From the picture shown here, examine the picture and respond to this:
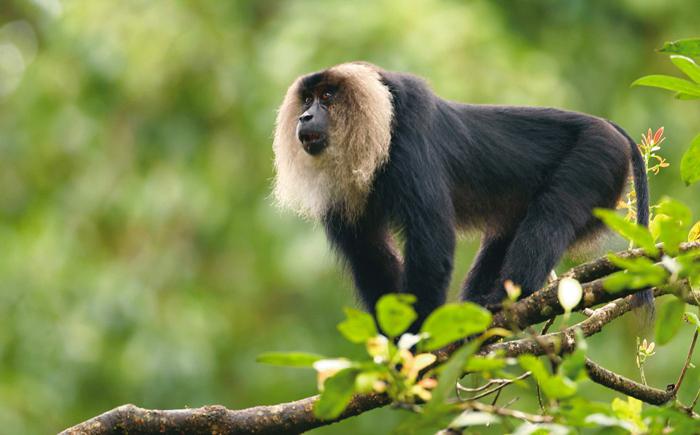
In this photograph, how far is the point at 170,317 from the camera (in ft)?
34.9

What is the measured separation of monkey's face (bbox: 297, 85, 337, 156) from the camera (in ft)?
15.2

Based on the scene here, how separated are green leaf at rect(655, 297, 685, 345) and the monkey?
7.90 ft

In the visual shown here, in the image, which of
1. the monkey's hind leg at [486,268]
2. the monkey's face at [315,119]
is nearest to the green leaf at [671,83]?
the monkey's face at [315,119]

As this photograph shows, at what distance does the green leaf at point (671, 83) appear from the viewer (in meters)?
2.05

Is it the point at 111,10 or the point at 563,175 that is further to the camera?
the point at 111,10

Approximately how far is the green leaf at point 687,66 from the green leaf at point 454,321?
2.37 feet

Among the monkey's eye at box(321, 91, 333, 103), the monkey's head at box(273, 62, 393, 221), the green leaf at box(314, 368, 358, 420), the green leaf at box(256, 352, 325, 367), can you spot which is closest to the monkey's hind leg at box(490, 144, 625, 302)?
the monkey's head at box(273, 62, 393, 221)

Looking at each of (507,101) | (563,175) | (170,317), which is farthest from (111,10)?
(563,175)

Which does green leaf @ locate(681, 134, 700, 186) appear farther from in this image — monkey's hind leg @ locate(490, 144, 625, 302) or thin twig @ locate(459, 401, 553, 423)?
monkey's hind leg @ locate(490, 144, 625, 302)

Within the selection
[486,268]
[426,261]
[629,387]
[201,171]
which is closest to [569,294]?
[629,387]

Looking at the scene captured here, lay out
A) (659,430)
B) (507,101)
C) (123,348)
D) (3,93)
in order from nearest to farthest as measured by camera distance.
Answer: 1. (659,430)
2. (507,101)
3. (123,348)
4. (3,93)

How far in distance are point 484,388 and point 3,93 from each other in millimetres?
11800

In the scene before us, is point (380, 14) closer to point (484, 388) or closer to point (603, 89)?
point (603, 89)

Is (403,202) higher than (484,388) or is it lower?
higher
